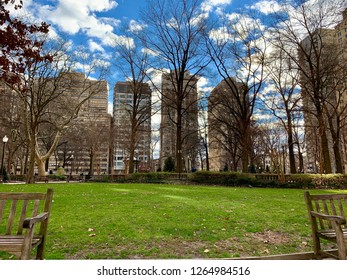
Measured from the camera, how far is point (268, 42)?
17109 millimetres

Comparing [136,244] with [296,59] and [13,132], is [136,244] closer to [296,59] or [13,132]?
[296,59]

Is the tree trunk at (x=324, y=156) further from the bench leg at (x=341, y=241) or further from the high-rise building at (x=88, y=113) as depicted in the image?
the high-rise building at (x=88, y=113)

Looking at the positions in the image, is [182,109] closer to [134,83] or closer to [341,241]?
[134,83]

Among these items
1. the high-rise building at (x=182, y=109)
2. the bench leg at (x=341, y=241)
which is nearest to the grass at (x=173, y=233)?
the bench leg at (x=341, y=241)

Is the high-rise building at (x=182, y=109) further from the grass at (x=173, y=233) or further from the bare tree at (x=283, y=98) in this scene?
the grass at (x=173, y=233)

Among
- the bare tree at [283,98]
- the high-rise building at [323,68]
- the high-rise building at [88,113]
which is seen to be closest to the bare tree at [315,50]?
the high-rise building at [323,68]

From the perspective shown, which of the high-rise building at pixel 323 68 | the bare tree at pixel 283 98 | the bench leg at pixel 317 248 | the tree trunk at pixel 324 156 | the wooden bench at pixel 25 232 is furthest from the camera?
the bare tree at pixel 283 98

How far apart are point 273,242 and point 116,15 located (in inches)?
190

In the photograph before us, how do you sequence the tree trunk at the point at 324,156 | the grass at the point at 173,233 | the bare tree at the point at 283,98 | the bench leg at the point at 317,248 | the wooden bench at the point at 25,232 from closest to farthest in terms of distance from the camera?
1. the wooden bench at the point at 25,232
2. the bench leg at the point at 317,248
3. the grass at the point at 173,233
4. the tree trunk at the point at 324,156
5. the bare tree at the point at 283,98

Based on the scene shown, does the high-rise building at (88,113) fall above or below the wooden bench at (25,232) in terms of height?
above

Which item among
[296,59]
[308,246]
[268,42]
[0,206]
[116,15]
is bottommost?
[308,246]

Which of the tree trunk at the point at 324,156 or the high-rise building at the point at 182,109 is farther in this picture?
the high-rise building at the point at 182,109

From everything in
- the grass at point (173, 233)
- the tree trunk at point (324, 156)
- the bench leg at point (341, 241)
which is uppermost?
the tree trunk at point (324, 156)
